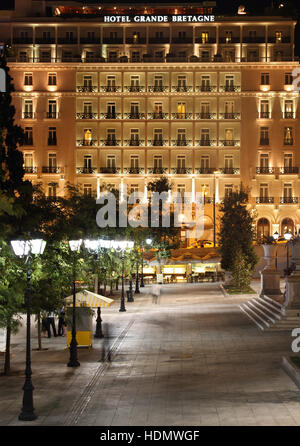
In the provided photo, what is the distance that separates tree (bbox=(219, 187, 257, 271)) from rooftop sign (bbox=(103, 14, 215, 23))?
3083 centimetres

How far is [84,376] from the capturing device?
778 inches

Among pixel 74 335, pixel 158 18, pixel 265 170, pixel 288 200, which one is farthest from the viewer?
pixel 158 18

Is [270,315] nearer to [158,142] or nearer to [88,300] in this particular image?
[88,300]

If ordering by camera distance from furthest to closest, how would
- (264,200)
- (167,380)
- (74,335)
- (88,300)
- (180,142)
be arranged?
(180,142) → (264,200) → (88,300) → (74,335) → (167,380)

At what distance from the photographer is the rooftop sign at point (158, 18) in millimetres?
78688

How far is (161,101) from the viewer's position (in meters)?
79.8

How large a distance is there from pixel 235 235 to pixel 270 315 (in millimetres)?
22210

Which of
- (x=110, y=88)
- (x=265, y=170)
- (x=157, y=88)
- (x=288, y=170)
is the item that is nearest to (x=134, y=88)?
(x=157, y=88)

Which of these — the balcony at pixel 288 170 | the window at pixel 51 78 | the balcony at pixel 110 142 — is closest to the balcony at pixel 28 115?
the window at pixel 51 78

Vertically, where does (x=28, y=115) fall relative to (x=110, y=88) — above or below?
below

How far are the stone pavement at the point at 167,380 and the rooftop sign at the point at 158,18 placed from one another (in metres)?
53.7

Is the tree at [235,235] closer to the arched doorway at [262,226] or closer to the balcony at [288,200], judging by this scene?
the arched doorway at [262,226]

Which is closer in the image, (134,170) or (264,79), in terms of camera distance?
(264,79)
